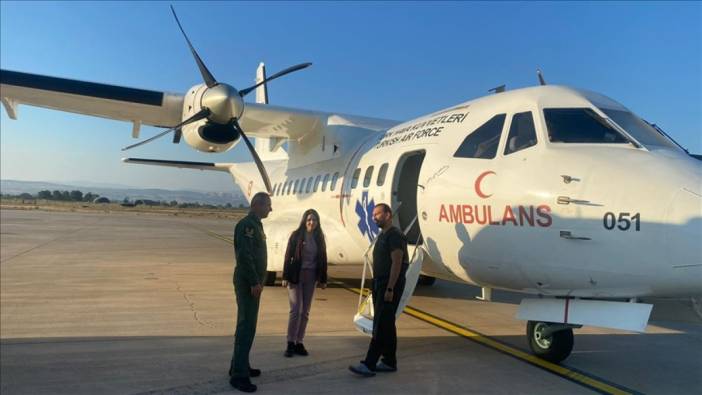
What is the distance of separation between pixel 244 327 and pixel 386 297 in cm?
144

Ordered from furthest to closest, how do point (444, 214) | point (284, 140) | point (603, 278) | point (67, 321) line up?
1. point (284, 140)
2. point (67, 321)
3. point (444, 214)
4. point (603, 278)

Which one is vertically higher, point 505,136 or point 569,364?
point 505,136

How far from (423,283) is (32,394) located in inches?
347

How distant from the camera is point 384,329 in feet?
18.0

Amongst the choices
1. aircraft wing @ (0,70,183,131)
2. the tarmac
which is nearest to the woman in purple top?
the tarmac

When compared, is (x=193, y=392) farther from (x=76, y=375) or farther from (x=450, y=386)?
(x=450, y=386)

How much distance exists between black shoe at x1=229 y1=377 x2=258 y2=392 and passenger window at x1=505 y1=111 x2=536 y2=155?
3.62 meters

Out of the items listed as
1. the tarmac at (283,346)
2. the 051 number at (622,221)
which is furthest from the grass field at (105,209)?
the 051 number at (622,221)

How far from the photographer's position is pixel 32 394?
4617mm

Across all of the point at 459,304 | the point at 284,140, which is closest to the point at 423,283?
the point at 459,304

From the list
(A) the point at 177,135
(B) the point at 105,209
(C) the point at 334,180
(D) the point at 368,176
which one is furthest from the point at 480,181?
(B) the point at 105,209

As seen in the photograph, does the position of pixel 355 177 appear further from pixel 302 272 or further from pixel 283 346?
pixel 283 346

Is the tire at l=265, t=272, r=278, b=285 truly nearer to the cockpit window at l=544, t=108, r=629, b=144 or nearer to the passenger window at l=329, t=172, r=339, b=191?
the passenger window at l=329, t=172, r=339, b=191

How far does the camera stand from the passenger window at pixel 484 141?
6.18 m
